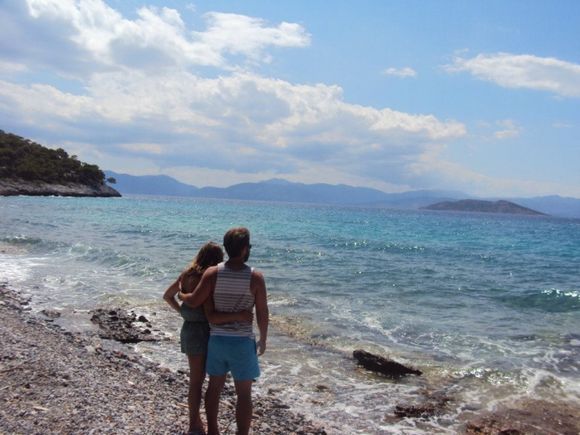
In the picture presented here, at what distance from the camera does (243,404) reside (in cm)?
520

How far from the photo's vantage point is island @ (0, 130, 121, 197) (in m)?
106

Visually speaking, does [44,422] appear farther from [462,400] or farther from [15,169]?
[15,169]

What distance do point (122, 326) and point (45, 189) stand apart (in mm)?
112046

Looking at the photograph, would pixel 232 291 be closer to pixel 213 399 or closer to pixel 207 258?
pixel 207 258

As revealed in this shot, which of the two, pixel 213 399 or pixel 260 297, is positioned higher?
pixel 260 297

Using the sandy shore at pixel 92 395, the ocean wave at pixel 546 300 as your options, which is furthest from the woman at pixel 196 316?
the ocean wave at pixel 546 300

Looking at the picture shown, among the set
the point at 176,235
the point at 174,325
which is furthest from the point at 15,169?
the point at 174,325

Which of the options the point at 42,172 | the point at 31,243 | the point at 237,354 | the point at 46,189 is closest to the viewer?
the point at 237,354

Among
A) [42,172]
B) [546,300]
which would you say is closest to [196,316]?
[546,300]

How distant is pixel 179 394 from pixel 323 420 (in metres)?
2.21

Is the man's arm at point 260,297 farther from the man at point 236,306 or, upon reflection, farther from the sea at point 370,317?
the sea at point 370,317

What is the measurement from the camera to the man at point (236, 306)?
4918 millimetres

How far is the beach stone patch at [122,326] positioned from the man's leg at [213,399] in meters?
5.98

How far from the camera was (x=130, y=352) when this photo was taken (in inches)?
401
